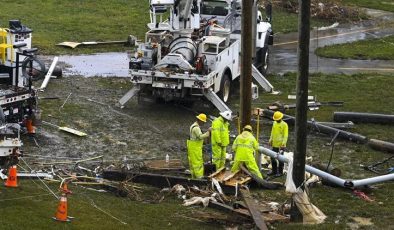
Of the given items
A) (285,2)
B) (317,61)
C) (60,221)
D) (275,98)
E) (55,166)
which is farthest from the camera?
(285,2)

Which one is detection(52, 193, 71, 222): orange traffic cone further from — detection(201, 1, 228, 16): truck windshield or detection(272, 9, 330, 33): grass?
detection(272, 9, 330, 33): grass

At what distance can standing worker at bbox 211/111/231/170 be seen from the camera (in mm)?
17875

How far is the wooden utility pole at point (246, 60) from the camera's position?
55.9ft

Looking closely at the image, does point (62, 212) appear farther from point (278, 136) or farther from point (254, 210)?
point (278, 136)

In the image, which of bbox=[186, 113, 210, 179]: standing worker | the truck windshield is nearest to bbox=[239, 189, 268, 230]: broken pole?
bbox=[186, 113, 210, 179]: standing worker

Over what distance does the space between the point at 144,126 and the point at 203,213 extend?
8424 millimetres

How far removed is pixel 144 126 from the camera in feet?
73.8

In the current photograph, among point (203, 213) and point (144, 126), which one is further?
point (144, 126)

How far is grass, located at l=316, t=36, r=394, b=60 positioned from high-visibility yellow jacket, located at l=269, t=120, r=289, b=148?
17.0 meters

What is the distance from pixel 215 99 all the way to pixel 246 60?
20.6 feet

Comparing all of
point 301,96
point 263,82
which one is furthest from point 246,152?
point 263,82

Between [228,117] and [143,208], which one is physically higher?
[228,117]

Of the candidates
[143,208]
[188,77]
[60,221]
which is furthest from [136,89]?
[60,221]

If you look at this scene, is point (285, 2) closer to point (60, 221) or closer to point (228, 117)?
point (228, 117)
